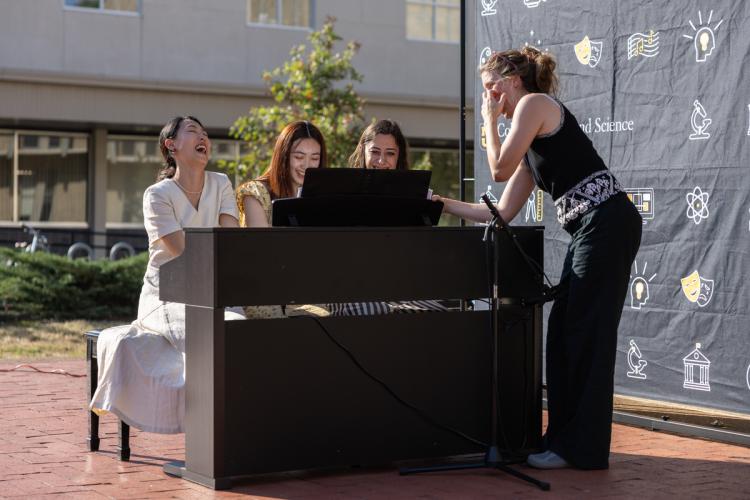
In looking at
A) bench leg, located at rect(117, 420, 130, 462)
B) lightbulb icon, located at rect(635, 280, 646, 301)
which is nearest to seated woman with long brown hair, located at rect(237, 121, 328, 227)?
bench leg, located at rect(117, 420, 130, 462)

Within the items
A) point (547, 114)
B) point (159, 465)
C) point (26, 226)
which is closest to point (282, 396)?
point (159, 465)

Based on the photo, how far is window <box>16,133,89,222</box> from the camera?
25.7 m

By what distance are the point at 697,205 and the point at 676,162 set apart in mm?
296

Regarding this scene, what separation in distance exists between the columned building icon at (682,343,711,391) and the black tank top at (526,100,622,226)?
154 cm

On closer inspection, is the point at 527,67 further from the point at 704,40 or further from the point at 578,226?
the point at 704,40

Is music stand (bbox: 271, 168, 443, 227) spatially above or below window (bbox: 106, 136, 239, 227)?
below

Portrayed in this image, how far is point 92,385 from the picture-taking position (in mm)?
6188

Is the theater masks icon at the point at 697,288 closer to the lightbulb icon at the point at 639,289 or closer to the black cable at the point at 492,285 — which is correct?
the lightbulb icon at the point at 639,289

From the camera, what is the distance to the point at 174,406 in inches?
225

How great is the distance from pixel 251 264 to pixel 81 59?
1961cm

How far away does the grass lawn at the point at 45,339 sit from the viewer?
11305 millimetres

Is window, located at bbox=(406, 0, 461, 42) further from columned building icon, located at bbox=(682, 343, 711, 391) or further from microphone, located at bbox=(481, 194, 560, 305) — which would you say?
microphone, located at bbox=(481, 194, 560, 305)

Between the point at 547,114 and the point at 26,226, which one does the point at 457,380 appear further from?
the point at 26,226

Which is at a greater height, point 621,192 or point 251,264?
point 621,192
